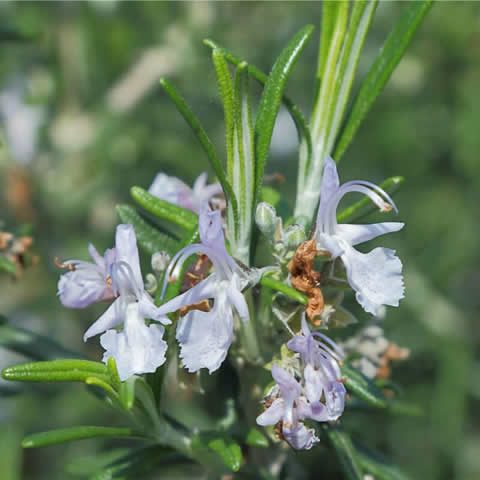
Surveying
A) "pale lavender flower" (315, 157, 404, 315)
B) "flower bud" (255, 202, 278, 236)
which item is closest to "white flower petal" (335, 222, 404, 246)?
"pale lavender flower" (315, 157, 404, 315)

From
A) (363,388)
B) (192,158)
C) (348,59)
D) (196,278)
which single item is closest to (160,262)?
(196,278)

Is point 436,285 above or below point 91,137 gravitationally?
below

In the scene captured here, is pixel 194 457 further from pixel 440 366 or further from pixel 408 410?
pixel 440 366

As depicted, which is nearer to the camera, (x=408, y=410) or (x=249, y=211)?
(x=249, y=211)

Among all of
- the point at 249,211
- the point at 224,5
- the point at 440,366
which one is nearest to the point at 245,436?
the point at 249,211

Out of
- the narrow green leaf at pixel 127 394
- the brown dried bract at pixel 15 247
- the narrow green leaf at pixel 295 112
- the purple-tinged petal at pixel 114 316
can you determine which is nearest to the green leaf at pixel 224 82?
the narrow green leaf at pixel 295 112

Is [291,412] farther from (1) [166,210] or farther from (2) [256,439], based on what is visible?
(1) [166,210]

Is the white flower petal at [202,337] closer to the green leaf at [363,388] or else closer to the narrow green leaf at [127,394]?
the narrow green leaf at [127,394]
